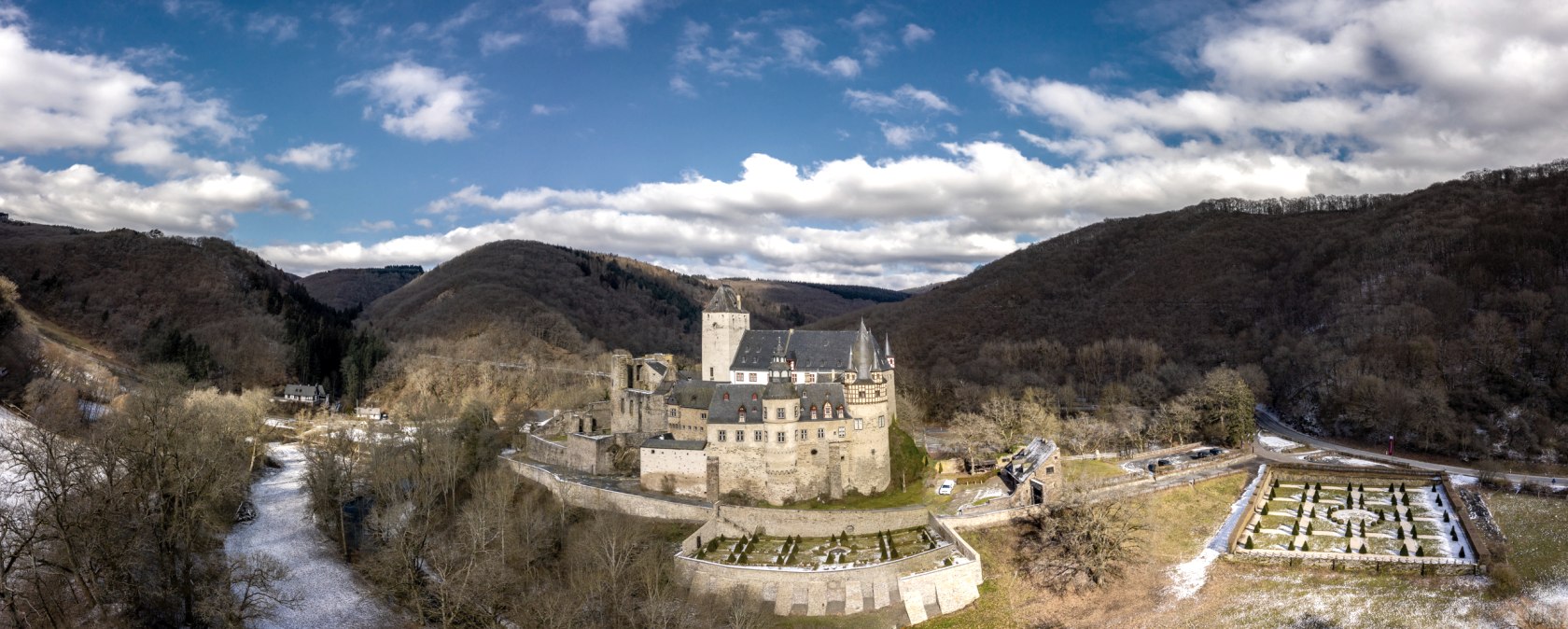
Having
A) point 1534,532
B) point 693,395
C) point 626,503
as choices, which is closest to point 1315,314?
point 1534,532

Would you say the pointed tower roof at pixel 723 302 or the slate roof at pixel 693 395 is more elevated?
the pointed tower roof at pixel 723 302

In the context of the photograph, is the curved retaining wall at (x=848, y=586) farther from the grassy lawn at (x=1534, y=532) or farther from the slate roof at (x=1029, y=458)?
the grassy lawn at (x=1534, y=532)

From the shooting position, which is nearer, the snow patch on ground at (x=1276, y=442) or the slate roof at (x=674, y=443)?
the slate roof at (x=674, y=443)

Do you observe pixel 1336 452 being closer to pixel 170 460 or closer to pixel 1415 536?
pixel 1415 536

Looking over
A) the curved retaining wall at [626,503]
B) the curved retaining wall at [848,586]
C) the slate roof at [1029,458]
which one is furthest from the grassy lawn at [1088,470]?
the curved retaining wall at [626,503]

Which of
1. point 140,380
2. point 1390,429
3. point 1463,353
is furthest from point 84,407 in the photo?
point 1463,353

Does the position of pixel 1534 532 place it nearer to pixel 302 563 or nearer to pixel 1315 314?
pixel 1315 314
